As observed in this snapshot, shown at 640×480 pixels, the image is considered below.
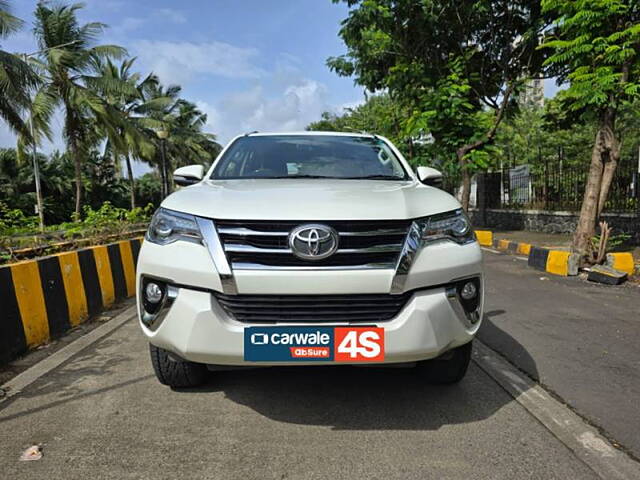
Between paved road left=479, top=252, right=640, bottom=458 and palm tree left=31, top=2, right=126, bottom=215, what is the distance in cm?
1975

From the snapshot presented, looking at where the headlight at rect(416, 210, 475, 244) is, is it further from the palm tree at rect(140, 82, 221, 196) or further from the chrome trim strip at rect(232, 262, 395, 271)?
the palm tree at rect(140, 82, 221, 196)

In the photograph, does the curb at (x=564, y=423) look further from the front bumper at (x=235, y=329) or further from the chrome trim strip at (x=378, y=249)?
the chrome trim strip at (x=378, y=249)

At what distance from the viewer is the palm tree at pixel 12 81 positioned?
607 inches

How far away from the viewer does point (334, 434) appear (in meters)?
2.53

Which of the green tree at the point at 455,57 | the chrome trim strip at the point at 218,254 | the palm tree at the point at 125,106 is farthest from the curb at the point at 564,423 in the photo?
the palm tree at the point at 125,106

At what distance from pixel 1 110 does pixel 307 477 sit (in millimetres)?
18302

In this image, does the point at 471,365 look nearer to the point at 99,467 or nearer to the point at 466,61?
the point at 99,467

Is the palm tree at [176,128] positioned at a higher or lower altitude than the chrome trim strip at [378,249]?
higher

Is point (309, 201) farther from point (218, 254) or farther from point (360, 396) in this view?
point (360, 396)

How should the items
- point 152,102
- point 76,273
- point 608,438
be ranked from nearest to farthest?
point 608,438
point 76,273
point 152,102

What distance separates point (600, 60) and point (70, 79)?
848 inches

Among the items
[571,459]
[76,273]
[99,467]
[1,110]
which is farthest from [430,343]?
[1,110]

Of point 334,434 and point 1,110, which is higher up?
point 1,110

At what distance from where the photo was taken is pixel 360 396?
2971mm
